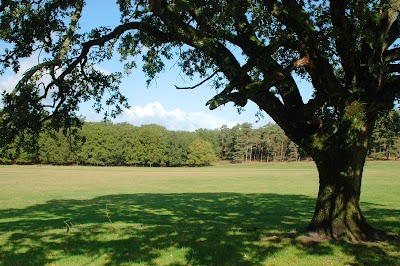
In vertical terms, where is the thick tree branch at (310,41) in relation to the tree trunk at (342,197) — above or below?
above

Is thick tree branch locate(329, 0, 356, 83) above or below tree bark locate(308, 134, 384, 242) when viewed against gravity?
above

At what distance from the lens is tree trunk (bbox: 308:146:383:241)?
27.4ft

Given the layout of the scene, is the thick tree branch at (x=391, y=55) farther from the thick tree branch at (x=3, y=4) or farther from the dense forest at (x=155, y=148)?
the dense forest at (x=155, y=148)

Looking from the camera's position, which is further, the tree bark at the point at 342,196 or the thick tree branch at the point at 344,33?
the tree bark at the point at 342,196

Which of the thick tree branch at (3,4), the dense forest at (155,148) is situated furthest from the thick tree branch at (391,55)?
the dense forest at (155,148)

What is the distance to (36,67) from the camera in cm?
785

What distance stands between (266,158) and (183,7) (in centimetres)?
15707

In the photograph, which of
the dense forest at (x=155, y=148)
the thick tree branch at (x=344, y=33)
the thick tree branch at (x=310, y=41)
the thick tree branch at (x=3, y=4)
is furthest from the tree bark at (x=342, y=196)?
the dense forest at (x=155, y=148)

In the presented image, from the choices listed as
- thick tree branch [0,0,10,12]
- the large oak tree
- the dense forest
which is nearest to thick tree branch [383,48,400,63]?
the large oak tree

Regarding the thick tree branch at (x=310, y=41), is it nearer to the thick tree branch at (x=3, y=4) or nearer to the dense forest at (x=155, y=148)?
the thick tree branch at (x=3, y=4)

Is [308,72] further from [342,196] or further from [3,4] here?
[3,4]

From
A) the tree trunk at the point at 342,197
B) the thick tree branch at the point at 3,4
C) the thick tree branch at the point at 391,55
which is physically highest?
the thick tree branch at the point at 3,4

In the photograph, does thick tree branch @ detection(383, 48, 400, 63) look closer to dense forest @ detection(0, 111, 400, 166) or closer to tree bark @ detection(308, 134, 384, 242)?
tree bark @ detection(308, 134, 384, 242)

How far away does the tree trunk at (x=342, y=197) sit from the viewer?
27.4 feet
